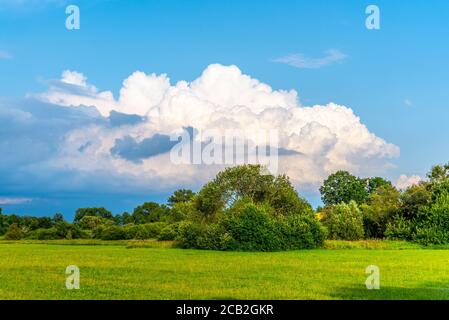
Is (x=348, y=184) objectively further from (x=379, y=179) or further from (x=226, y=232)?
(x=226, y=232)

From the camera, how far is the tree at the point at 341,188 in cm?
9820

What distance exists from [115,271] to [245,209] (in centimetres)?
2104

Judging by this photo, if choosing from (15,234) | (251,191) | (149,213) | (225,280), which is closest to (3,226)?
(15,234)

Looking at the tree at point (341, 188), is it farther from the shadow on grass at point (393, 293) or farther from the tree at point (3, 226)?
the shadow on grass at point (393, 293)

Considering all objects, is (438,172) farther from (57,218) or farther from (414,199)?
(57,218)

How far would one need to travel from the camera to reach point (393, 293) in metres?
Answer: 20.9

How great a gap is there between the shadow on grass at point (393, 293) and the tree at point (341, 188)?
7657 centimetres

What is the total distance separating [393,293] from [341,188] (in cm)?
7982

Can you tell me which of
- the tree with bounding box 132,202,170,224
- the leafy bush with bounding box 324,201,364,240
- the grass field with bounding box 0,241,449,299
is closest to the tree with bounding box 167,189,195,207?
the tree with bounding box 132,202,170,224

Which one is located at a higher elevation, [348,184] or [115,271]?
[348,184]
